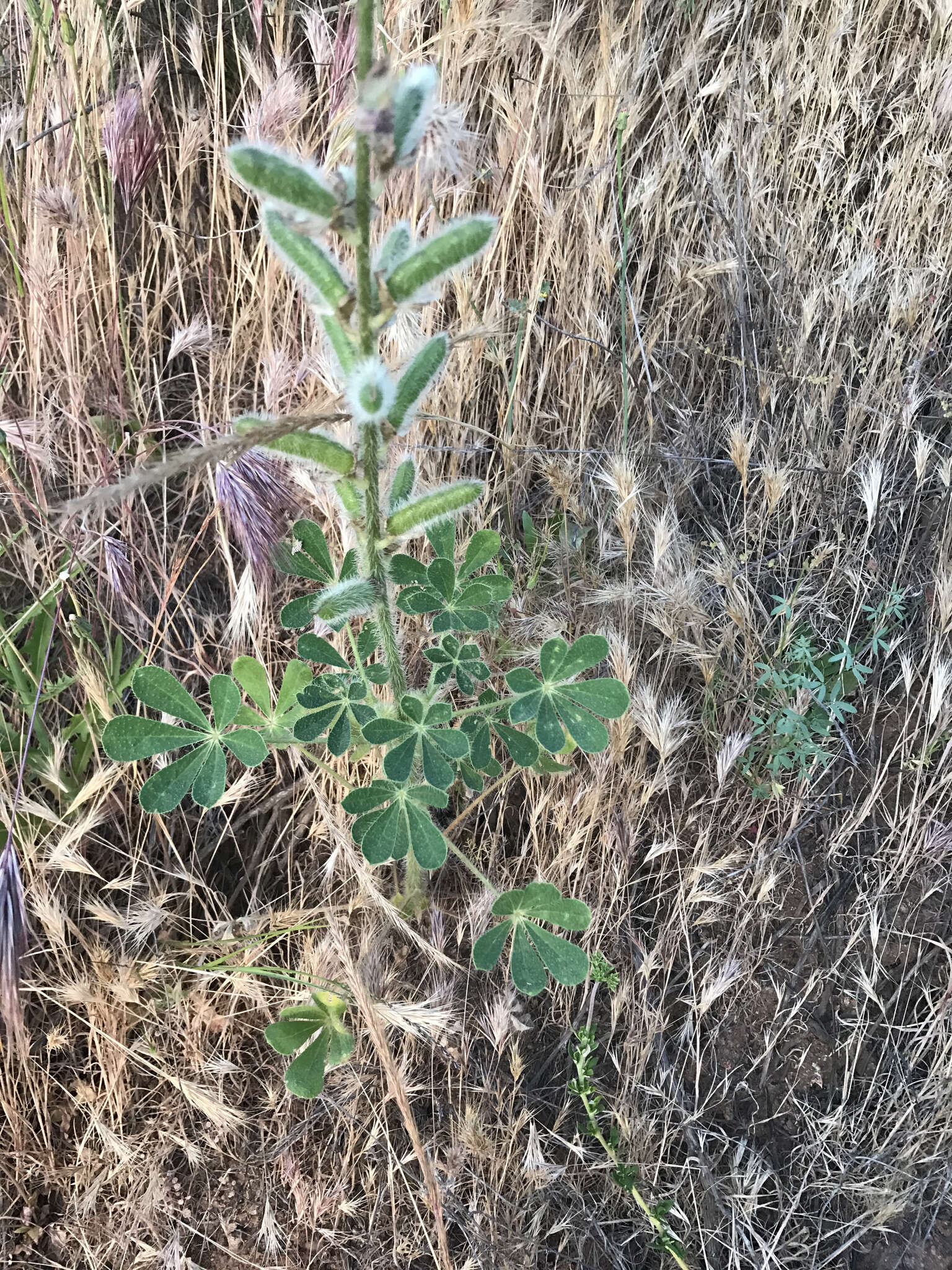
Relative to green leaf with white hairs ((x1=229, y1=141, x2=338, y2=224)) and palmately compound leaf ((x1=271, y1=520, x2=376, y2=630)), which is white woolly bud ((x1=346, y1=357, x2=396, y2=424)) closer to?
green leaf with white hairs ((x1=229, y1=141, x2=338, y2=224))

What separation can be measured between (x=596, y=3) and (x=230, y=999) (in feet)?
7.12

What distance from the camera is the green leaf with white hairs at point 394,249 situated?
92cm

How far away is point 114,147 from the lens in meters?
1.60

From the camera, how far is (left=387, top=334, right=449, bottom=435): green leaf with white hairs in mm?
969

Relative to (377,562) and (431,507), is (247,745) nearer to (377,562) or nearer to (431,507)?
(377,562)

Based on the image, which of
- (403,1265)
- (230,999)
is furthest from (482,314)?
(403,1265)

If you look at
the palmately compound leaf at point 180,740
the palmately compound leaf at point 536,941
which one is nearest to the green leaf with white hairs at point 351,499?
the palmately compound leaf at point 180,740

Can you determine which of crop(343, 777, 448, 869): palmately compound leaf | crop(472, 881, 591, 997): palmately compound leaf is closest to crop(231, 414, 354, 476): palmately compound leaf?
crop(343, 777, 448, 869): palmately compound leaf

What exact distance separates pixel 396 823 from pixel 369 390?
24.3 inches

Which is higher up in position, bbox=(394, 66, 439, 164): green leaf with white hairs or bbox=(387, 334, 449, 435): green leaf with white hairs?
bbox=(394, 66, 439, 164): green leaf with white hairs

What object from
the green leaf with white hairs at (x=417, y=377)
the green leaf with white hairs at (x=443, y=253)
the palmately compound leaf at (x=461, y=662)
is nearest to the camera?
the green leaf with white hairs at (x=443, y=253)

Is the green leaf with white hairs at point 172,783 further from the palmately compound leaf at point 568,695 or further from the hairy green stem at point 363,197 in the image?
the hairy green stem at point 363,197

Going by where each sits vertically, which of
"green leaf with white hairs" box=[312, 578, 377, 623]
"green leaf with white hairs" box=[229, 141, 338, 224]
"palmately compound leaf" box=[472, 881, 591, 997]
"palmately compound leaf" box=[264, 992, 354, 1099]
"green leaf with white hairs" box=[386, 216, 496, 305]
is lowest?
"palmately compound leaf" box=[264, 992, 354, 1099]

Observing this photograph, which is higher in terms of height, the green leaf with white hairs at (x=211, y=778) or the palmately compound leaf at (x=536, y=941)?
the green leaf with white hairs at (x=211, y=778)
